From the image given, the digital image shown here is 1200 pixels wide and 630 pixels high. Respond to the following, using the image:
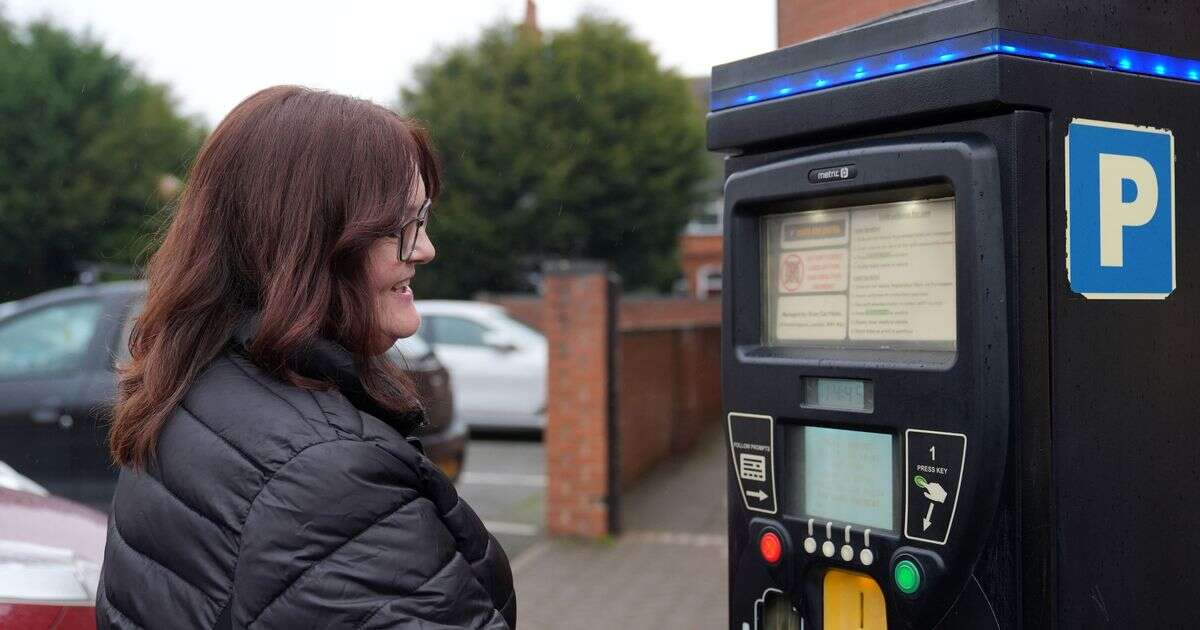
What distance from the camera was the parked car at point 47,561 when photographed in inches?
94.0

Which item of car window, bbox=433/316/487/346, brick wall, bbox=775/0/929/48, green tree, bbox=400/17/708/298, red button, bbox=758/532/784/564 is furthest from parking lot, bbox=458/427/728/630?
green tree, bbox=400/17/708/298

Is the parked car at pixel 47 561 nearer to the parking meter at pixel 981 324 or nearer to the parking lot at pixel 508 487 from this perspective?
the parking meter at pixel 981 324

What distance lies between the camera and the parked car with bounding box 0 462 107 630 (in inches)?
94.0

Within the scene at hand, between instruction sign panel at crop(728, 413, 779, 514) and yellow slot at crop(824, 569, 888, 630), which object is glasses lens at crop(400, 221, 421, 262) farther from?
yellow slot at crop(824, 569, 888, 630)

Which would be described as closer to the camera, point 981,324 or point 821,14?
point 981,324

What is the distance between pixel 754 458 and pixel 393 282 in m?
0.92

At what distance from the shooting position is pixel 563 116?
89.8 feet

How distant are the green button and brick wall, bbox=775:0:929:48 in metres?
1.51

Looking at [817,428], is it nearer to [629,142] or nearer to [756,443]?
[756,443]

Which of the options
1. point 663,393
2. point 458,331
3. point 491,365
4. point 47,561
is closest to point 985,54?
point 47,561

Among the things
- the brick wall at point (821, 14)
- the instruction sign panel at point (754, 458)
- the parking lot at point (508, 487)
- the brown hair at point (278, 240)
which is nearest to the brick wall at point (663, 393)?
the parking lot at point (508, 487)

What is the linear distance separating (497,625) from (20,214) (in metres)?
26.8

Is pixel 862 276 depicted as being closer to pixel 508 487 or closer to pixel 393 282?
pixel 393 282

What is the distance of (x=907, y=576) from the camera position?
1.93 metres
